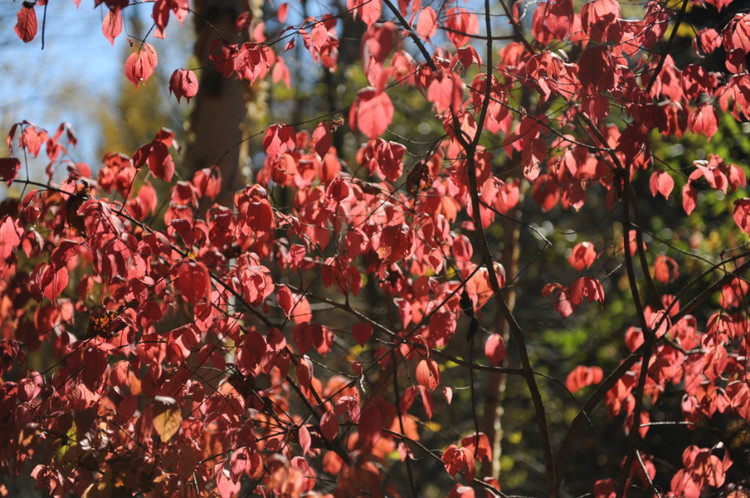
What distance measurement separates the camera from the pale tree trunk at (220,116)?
3.25 m

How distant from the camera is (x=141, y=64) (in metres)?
2.07

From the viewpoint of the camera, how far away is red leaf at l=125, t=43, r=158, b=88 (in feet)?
6.75

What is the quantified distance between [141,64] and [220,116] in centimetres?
120

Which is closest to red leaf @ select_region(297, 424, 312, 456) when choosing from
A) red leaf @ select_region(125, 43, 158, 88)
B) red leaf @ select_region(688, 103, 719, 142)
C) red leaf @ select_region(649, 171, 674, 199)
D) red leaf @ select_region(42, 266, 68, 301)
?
red leaf @ select_region(42, 266, 68, 301)

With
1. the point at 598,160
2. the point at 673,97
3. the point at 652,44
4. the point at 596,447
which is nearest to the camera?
the point at 652,44

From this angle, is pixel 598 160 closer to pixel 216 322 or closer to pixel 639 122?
pixel 639 122

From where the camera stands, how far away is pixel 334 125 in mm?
2244

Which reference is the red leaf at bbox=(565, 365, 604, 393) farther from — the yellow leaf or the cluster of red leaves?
the yellow leaf

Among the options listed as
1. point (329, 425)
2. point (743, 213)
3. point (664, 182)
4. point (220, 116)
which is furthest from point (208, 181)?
point (743, 213)

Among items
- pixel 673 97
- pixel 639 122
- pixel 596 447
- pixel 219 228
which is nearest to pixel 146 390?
pixel 219 228

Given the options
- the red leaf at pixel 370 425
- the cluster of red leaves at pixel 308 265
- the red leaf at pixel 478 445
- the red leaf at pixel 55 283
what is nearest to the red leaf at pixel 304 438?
the cluster of red leaves at pixel 308 265

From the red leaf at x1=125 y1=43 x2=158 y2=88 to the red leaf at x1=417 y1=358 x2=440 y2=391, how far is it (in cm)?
127

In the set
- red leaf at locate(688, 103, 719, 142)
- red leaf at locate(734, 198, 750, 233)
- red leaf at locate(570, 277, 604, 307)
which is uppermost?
red leaf at locate(688, 103, 719, 142)

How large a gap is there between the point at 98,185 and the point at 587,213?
718 cm
